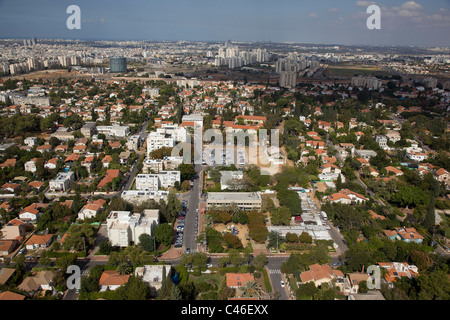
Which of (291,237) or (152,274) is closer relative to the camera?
(152,274)

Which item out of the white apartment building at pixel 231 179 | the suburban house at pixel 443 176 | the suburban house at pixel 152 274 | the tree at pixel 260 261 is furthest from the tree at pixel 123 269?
the suburban house at pixel 443 176

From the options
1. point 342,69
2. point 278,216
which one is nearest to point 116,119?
point 278,216

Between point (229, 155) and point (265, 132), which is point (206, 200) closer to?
point (229, 155)

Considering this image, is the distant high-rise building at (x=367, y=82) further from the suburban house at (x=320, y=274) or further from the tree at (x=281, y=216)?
the suburban house at (x=320, y=274)

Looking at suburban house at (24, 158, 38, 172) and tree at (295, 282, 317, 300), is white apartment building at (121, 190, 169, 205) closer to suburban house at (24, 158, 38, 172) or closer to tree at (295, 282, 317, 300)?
suburban house at (24, 158, 38, 172)

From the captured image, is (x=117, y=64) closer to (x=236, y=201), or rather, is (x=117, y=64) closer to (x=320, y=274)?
(x=236, y=201)

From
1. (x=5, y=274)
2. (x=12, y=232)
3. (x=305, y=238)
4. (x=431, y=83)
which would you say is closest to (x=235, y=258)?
(x=305, y=238)
